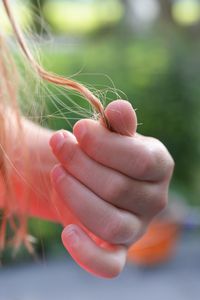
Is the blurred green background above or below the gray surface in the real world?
above

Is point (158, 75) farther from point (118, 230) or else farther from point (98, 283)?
point (118, 230)

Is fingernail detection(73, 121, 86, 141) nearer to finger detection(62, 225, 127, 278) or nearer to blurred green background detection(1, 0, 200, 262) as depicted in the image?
finger detection(62, 225, 127, 278)

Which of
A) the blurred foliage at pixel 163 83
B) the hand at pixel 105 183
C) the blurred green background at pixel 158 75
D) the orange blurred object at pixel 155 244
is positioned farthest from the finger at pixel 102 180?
the blurred foliage at pixel 163 83

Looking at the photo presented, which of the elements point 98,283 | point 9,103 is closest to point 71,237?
point 9,103

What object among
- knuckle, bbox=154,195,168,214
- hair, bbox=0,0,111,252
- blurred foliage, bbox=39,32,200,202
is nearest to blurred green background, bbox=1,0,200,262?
blurred foliage, bbox=39,32,200,202

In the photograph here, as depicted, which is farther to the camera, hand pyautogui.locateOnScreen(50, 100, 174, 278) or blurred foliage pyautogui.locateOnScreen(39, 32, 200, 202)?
blurred foliage pyautogui.locateOnScreen(39, 32, 200, 202)

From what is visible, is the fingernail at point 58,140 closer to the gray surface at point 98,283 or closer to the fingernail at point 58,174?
the fingernail at point 58,174

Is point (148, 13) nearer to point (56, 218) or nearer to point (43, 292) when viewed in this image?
point (43, 292)

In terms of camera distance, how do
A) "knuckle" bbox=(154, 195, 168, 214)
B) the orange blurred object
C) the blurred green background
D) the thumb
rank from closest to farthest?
1. the thumb
2. "knuckle" bbox=(154, 195, 168, 214)
3. the orange blurred object
4. the blurred green background
